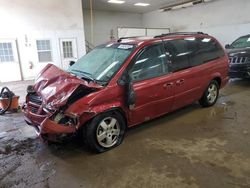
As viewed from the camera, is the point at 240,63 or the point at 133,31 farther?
the point at 133,31

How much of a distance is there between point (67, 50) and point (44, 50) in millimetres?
1080

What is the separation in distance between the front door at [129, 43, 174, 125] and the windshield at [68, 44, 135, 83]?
239 millimetres

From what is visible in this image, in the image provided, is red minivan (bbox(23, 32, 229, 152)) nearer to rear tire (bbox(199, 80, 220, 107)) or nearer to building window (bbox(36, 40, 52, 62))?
rear tire (bbox(199, 80, 220, 107))

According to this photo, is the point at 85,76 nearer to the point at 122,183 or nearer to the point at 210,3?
the point at 122,183

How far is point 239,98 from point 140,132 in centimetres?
313

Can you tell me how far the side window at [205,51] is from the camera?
4.01 metres

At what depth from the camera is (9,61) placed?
9430 millimetres

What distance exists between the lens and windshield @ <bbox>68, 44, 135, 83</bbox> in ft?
10.1

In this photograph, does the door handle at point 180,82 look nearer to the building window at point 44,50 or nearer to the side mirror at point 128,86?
the side mirror at point 128,86

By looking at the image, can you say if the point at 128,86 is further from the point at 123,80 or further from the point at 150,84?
the point at 150,84

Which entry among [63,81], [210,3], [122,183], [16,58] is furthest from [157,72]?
[210,3]

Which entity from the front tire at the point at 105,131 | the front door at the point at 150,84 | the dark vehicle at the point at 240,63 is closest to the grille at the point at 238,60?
the dark vehicle at the point at 240,63

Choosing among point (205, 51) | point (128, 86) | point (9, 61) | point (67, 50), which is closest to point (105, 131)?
point (128, 86)

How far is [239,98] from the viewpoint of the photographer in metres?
5.30
